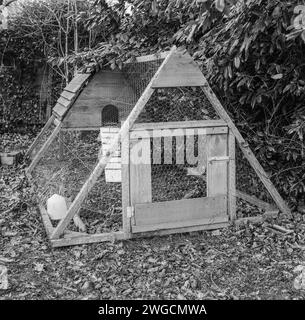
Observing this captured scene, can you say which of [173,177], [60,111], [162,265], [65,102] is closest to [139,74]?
[65,102]

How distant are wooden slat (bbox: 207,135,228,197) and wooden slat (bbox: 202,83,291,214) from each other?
0.14 metres

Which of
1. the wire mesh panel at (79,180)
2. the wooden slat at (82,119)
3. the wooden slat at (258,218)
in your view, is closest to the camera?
the wooden slat at (258,218)

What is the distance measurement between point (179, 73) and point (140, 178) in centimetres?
97

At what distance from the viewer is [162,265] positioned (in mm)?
3461

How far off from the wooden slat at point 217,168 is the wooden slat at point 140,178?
0.58 m

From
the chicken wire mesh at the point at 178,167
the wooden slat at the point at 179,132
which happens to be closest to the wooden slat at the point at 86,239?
the chicken wire mesh at the point at 178,167

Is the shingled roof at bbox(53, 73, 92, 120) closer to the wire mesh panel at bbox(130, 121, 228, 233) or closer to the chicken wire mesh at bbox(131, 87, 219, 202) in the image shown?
the chicken wire mesh at bbox(131, 87, 219, 202)

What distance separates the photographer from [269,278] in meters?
3.28

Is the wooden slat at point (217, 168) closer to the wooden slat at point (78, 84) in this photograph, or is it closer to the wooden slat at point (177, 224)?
the wooden slat at point (177, 224)

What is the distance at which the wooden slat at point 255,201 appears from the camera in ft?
14.6

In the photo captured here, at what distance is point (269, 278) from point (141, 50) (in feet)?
10.0


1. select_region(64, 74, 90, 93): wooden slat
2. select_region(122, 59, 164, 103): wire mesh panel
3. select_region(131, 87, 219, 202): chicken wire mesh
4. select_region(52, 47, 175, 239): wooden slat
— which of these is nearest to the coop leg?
select_region(64, 74, 90, 93): wooden slat

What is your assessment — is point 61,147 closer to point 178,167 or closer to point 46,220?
point 46,220

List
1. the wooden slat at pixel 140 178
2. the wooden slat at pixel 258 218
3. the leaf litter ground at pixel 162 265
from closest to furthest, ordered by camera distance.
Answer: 1. the leaf litter ground at pixel 162 265
2. the wooden slat at pixel 140 178
3. the wooden slat at pixel 258 218
